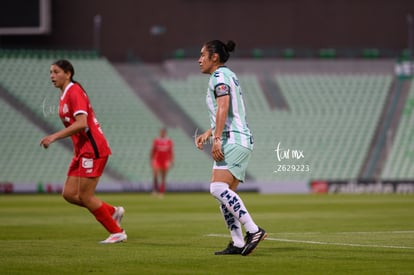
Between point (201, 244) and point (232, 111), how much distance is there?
87.7 inches

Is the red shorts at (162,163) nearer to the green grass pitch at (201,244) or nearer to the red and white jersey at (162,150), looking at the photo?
the red and white jersey at (162,150)

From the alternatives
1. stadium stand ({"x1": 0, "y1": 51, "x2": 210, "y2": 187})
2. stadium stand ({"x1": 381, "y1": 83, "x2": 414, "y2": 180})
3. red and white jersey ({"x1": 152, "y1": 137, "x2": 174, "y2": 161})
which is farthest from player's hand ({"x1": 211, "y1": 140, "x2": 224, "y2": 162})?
stadium stand ({"x1": 381, "y1": 83, "x2": 414, "y2": 180})

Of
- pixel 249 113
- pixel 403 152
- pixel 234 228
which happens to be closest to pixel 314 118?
pixel 249 113

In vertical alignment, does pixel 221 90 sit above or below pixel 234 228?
above

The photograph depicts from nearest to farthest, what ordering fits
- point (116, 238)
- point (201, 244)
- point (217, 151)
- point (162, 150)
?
point (217, 151)
point (201, 244)
point (116, 238)
point (162, 150)

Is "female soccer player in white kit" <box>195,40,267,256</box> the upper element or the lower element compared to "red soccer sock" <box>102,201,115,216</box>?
upper

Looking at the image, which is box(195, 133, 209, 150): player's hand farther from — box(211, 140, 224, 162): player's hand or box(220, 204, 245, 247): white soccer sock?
box(220, 204, 245, 247): white soccer sock

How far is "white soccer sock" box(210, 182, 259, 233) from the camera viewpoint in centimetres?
1145

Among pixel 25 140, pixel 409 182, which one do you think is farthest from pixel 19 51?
pixel 409 182

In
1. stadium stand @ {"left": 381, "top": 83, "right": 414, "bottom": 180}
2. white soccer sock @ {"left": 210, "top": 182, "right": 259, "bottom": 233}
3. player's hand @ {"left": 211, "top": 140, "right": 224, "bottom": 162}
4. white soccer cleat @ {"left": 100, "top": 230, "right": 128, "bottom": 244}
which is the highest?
player's hand @ {"left": 211, "top": 140, "right": 224, "bottom": 162}

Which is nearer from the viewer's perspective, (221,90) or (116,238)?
(221,90)

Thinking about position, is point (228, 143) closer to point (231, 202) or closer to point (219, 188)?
point (219, 188)

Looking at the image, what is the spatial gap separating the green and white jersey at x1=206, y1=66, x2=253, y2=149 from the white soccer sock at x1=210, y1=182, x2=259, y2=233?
55 centimetres

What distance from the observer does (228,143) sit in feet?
38.0
